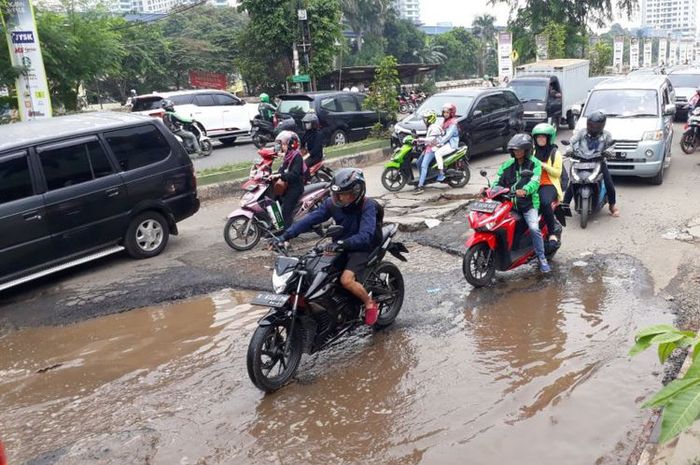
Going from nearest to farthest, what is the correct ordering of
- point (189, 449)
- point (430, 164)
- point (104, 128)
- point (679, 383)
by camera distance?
point (679, 383)
point (189, 449)
point (104, 128)
point (430, 164)

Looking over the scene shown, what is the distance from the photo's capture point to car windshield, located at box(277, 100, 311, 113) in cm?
1655

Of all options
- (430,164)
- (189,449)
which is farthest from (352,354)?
(430,164)

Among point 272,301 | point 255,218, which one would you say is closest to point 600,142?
point 255,218

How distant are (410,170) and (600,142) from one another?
3458 millimetres

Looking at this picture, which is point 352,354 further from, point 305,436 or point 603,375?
point 603,375

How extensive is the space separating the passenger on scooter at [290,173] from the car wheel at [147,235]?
5.18ft

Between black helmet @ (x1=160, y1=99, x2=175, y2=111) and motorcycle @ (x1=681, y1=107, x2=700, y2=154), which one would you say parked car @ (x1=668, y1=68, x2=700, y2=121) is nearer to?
motorcycle @ (x1=681, y1=107, x2=700, y2=154)

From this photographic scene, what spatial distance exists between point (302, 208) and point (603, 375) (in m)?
4.76

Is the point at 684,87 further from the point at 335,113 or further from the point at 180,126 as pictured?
the point at 180,126

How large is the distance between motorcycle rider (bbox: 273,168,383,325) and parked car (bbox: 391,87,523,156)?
320 inches

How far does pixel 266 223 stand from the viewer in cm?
815

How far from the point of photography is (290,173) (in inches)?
314

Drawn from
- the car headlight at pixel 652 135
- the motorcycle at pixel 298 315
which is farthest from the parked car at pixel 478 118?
the motorcycle at pixel 298 315

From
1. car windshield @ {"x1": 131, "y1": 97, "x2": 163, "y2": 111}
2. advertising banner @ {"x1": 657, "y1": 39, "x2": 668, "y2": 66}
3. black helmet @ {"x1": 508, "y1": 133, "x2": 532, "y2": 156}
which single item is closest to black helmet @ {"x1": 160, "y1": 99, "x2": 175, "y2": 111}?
car windshield @ {"x1": 131, "y1": 97, "x2": 163, "y2": 111}
